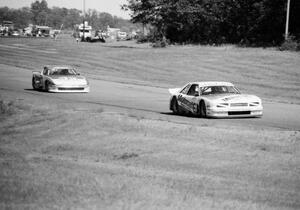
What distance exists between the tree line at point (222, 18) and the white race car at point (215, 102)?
1361 inches

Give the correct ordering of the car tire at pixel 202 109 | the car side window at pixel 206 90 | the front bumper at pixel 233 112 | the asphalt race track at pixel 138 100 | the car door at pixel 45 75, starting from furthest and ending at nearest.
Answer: the car door at pixel 45 75 → the car side window at pixel 206 90 → the car tire at pixel 202 109 → the front bumper at pixel 233 112 → the asphalt race track at pixel 138 100

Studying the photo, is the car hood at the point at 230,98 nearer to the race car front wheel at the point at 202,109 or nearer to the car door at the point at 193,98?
the race car front wheel at the point at 202,109

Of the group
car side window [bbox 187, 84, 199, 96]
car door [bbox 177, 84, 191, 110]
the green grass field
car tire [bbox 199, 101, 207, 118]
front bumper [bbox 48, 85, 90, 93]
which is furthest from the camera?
front bumper [bbox 48, 85, 90, 93]

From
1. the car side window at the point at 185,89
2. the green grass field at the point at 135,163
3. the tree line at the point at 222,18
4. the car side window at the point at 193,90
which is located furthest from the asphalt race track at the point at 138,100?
the tree line at the point at 222,18

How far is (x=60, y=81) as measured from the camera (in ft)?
90.4

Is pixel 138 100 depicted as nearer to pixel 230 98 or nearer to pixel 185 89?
pixel 185 89

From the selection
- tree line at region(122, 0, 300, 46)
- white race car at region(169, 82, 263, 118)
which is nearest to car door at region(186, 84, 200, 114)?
white race car at region(169, 82, 263, 118)

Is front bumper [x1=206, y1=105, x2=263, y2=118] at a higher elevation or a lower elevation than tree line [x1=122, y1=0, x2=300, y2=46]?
lower

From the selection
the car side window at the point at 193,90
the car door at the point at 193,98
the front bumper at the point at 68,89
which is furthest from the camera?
the front bumper at the point at 68,89

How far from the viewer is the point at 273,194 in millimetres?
8352

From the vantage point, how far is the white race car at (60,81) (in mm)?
27516

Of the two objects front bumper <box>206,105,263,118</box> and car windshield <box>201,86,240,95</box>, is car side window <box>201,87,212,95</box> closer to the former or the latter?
car windshield <box>201,86,240,95</box>

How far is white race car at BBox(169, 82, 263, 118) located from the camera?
1777 cm

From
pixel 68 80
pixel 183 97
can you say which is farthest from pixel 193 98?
pixel 68 80
